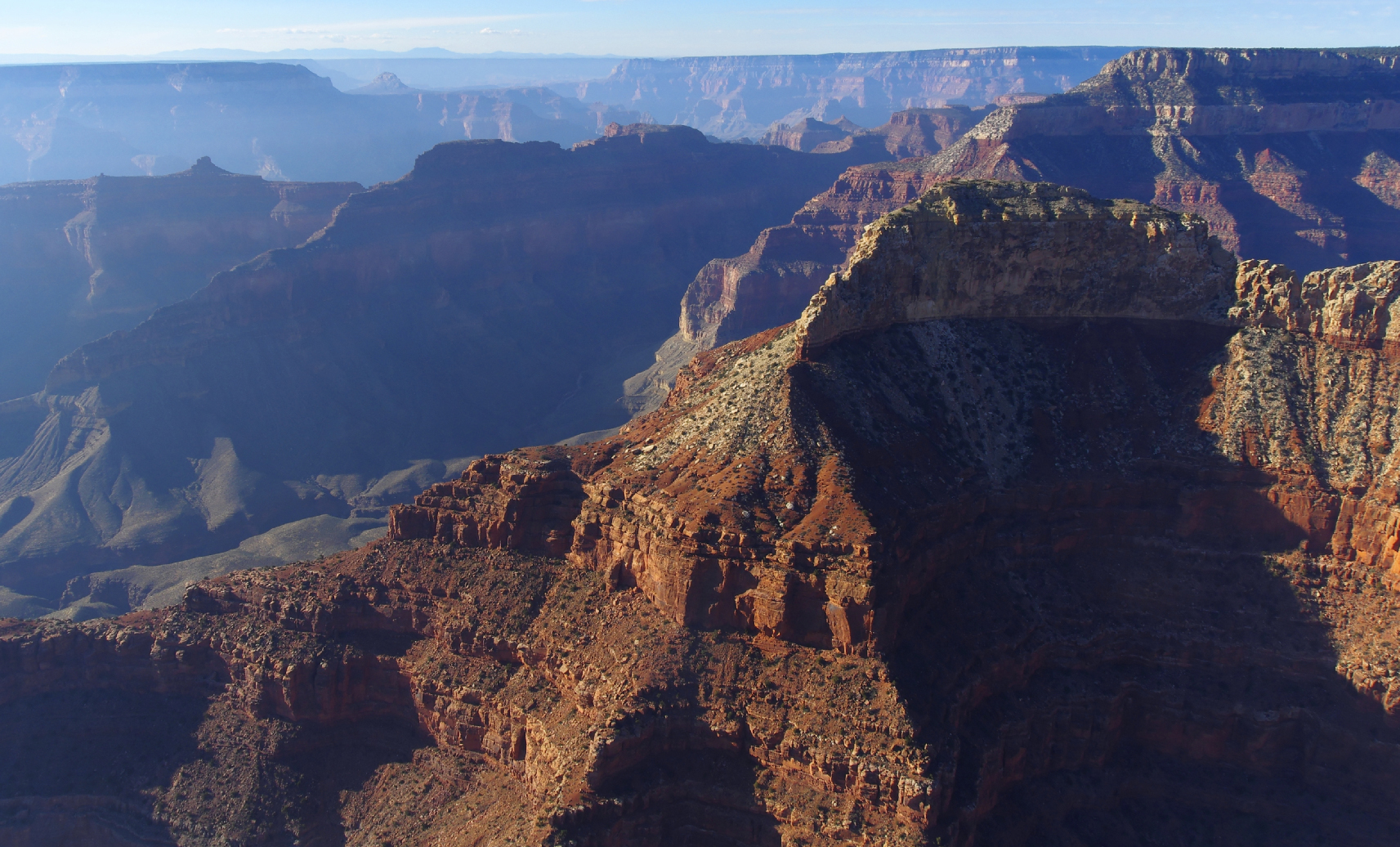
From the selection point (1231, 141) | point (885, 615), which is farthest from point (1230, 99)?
point (885, 615)

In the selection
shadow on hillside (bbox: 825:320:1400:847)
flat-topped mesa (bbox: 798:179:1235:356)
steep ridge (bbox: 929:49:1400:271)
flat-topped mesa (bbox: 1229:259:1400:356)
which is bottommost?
shadow on hillside (bbox: 825:320:1400:847)

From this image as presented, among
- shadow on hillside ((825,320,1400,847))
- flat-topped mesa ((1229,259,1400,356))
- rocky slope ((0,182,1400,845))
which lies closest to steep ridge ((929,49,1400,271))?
flat-topped mesa ((1229,259,1400,356))

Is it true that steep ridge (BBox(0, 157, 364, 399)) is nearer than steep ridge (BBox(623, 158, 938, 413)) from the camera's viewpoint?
No

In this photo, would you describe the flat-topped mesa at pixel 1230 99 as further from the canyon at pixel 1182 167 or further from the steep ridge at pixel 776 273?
the steep ridge at pixel 776 273

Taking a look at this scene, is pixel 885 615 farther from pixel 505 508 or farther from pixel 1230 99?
pixel 1230 99

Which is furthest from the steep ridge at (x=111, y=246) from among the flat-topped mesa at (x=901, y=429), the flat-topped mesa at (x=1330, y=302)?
the flat-topped mesa at (x=1330, y=302)

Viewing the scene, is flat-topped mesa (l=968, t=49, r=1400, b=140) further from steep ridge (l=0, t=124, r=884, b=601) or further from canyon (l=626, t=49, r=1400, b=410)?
steep ridge (l=0, t=124, r=884, b=601)
